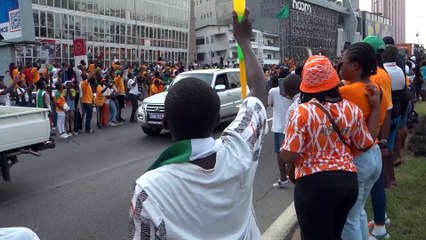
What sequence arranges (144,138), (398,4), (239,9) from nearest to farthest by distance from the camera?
(239,9) < (144,138) < (398,4)

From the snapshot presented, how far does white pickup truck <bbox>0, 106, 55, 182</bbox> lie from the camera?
6547 mm

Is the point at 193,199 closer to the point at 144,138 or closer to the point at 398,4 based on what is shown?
the point at 144,138

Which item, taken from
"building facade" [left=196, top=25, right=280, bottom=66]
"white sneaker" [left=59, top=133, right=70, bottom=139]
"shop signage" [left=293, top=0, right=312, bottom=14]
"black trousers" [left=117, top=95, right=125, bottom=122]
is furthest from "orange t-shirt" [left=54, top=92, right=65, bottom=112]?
"shop signage" [left=293, top=0, right=312, bottom=14]

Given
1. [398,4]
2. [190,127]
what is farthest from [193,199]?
[398,4]

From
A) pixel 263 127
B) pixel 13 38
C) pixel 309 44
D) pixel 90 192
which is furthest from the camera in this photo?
pixel 309 44

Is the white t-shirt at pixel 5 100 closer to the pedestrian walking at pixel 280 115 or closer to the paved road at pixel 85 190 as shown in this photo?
the paved road at pixel 85 190

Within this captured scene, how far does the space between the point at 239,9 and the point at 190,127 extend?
827mm

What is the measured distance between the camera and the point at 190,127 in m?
1.78

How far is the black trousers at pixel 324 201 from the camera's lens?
2.99m

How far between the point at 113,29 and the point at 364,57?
43.9m

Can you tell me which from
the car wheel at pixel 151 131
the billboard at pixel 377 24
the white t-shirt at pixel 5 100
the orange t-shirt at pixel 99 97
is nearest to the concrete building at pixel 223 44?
the billboard at pixel 377 24

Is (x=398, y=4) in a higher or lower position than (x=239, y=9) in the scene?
higher

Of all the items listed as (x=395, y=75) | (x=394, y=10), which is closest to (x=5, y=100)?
(x=395, y=75)

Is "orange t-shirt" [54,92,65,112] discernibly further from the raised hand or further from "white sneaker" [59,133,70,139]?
the raised hand
